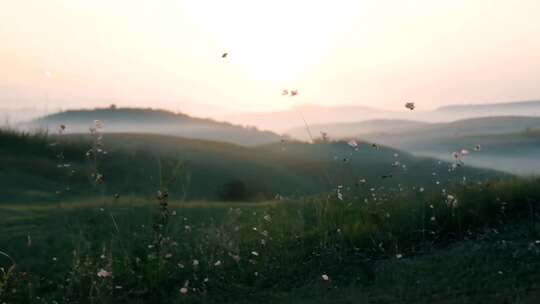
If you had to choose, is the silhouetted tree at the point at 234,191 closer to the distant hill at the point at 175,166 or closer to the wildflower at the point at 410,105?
the distant hill at the point at 175,166

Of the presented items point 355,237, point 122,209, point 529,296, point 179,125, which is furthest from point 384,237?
point 179,125

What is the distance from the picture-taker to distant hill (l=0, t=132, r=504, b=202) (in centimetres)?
2398

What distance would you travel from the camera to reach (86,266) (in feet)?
31.1

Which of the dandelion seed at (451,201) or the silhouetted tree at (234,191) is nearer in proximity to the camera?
the dandelion seed at (451,201)

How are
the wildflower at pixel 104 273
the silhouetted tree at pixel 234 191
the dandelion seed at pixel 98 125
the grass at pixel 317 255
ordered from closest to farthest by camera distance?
the wildflower at pixel 104 273, the grass at pixel 317 255, the dandelion seed at pixel 98 125, the silhouetted tree at pixel 234 191

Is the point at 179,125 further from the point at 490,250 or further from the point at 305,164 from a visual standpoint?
the point at 490,250

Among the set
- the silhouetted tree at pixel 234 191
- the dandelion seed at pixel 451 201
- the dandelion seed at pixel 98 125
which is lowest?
the silhouetted tree at pixel 234 191

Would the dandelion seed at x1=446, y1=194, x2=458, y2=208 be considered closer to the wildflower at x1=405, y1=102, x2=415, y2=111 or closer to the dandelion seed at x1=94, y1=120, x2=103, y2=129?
the wildflower at x1=405, y1=102, x2=415, y2=111

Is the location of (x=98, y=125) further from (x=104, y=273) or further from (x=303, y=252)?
(x=303, y=252)

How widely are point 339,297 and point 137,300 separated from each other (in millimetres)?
2367

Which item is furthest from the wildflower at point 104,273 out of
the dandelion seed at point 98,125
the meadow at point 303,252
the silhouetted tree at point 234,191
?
the silhouetted tree at point 234,191

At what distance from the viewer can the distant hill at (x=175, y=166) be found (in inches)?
944

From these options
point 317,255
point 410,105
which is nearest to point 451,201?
point 410,105

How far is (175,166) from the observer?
21.2m
